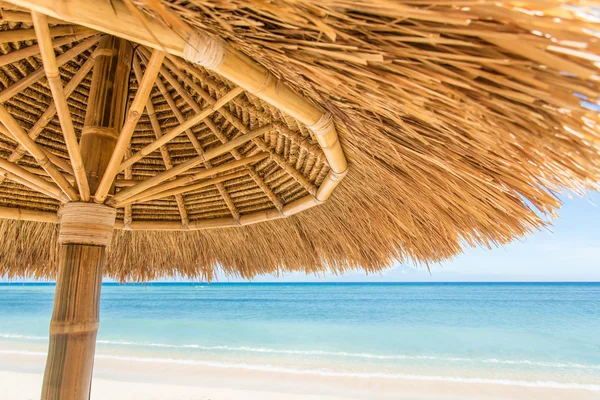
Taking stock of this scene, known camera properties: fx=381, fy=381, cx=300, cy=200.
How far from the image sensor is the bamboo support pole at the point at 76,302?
1210 mm

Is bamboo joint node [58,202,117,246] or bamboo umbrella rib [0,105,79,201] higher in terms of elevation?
bamboo umbrella rib [0,105,79,201]

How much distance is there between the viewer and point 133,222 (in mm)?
2320

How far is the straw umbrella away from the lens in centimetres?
68

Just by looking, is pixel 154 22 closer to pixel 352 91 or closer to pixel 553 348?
pixel 352 91

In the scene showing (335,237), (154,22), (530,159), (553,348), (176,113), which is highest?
(176,113)

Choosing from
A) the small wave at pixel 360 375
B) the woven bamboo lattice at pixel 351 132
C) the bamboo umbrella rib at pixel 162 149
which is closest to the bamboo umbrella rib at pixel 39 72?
the woven bamboo lattice at pixel 351 132

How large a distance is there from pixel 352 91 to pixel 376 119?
211 mm

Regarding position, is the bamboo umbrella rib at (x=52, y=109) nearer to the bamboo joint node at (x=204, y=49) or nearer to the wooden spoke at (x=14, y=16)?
the wooden spoke at (x=14, y=16)

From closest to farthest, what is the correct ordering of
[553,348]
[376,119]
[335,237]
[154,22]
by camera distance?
[154,22], [376,119], [335,237], [553,348]

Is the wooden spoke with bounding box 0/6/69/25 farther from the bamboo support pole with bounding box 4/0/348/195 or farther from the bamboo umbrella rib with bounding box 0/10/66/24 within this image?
the bamboo support pole with bounding box 4/0/348/195

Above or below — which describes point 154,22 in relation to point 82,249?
above

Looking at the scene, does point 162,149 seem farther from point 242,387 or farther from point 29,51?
point 242,387

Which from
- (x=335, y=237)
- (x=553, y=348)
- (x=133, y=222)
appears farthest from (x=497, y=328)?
(x=133, y=222)

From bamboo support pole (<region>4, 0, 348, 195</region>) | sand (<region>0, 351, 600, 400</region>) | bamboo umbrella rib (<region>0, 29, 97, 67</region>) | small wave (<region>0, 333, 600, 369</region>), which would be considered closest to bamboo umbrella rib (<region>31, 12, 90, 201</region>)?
bamboo support pole (<region>4, 0, 348, 195</region>)
